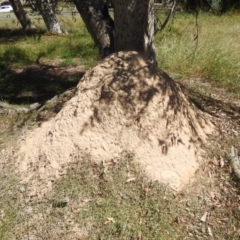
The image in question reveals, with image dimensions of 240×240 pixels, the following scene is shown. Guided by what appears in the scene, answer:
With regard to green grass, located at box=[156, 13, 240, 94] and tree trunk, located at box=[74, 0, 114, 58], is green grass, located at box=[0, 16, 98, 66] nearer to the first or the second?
green grass, located at box=[156, 13, 240, 94]

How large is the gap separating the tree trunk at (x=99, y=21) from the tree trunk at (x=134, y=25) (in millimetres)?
211

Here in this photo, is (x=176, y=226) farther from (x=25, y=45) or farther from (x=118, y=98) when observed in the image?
(x=25, y=45)

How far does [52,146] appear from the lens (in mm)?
3176

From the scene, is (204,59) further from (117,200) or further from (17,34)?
(17,34)

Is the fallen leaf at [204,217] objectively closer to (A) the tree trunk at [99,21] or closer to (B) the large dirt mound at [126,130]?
(B) the large dirt mound at [126,130]

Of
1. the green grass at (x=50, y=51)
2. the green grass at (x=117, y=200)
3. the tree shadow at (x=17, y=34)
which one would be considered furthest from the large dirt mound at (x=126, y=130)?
the tree shadow at (x=17, y=34)

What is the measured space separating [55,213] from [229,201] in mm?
1509

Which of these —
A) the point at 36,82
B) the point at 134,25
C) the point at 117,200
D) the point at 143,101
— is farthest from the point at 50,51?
the point at 117,200

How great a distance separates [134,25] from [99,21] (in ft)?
1.81

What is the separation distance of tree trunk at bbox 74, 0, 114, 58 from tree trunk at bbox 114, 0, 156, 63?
211 millimetres

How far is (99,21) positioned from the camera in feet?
12.9

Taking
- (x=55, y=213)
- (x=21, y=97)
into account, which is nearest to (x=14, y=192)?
(x=55, y=213)

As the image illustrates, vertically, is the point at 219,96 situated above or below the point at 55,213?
below

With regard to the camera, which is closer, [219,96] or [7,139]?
[7,139]
